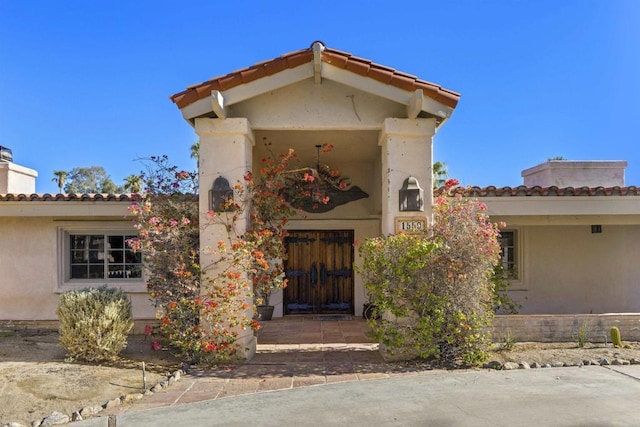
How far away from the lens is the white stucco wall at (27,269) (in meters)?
10.1

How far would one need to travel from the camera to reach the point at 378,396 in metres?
5.57

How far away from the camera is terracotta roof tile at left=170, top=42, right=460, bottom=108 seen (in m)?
7.12

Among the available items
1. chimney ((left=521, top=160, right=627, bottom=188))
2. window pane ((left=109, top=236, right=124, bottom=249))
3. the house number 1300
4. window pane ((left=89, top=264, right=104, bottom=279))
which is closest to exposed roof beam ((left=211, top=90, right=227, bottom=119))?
the house number 1300

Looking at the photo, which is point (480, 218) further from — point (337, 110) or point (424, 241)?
point (337, 110)

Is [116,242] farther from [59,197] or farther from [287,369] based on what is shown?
[287,369]

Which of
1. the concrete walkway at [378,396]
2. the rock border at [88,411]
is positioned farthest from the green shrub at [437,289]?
the rock border at [88,411]

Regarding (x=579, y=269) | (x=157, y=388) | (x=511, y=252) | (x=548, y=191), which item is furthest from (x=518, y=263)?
(x=157, y=388)

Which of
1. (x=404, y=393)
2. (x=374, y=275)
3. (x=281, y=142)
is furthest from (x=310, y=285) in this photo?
(x=404, y=393)

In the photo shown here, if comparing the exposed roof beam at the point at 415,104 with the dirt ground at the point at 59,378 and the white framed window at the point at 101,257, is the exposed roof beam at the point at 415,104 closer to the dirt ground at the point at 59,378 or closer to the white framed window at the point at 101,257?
the dirt ground at the point at 59,378

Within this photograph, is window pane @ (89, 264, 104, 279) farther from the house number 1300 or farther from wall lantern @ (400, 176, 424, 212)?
wall lantern @ (400, 176, 424, 212)

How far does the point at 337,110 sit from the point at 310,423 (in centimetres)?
484

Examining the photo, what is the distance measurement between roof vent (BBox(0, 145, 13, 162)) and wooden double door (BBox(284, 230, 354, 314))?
730 centimetres

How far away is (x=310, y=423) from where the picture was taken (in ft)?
15.7

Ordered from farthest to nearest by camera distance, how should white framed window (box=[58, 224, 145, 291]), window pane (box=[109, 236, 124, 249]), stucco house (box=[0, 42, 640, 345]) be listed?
1. window pane (box=[109, 236, 124, 249])
2. white framed window (box=[58, 224, 145, 291])
3. stucco house (box=[0, 42, 640, 345])
